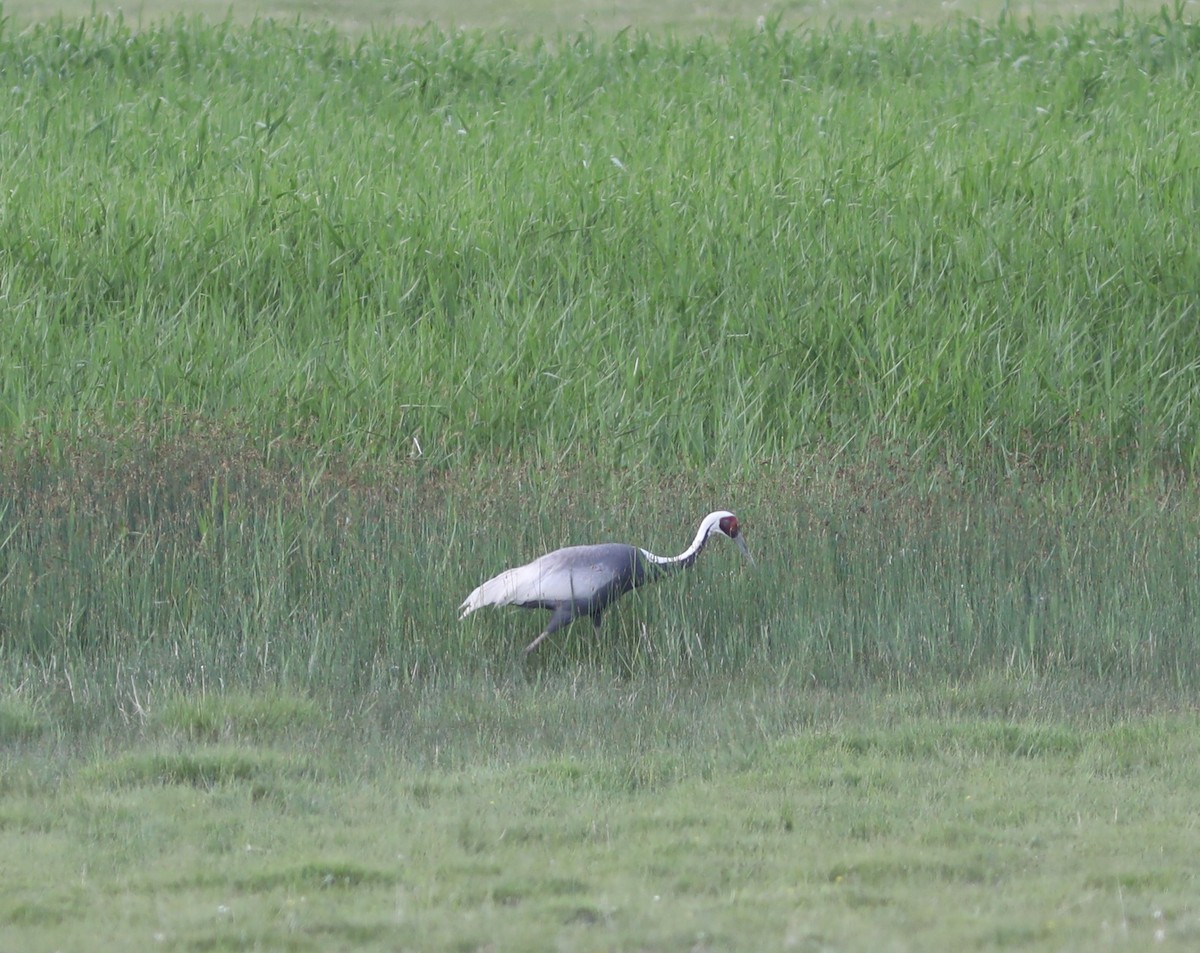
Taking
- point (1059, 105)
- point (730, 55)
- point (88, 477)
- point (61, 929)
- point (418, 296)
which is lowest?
point (61, 929)

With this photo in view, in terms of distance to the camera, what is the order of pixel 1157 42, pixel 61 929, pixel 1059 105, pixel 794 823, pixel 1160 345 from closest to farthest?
pixel 61 929
pixel 794 823
pixel 1160 345
pixel 1059 105
pixel 1157 42

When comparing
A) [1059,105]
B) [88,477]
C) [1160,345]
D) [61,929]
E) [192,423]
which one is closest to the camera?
[61,929]

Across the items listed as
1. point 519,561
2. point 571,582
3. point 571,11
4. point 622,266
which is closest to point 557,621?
point 571,582

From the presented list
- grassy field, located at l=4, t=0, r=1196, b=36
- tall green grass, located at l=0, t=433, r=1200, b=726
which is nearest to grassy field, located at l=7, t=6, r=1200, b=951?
tall green grass, located at l=0, t=433, r=1200, b=726

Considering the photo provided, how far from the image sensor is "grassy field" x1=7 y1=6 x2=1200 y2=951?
4418 mm

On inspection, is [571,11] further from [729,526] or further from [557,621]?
[557,621]

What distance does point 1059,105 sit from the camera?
46.2 ft

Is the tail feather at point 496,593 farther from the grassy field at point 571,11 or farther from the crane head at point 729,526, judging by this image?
the grassy field at point 571,11

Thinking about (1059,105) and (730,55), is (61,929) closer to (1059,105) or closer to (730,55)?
(1059,105)

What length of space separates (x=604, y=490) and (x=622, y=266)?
334 cm

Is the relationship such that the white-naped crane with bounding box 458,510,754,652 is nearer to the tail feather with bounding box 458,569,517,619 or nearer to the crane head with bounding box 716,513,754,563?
the tail feather with bounding box 458,569,517,619

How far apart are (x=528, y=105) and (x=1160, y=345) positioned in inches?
249

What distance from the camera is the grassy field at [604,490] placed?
14.5ft

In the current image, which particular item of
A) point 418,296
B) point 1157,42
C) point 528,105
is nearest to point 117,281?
point 418,296
